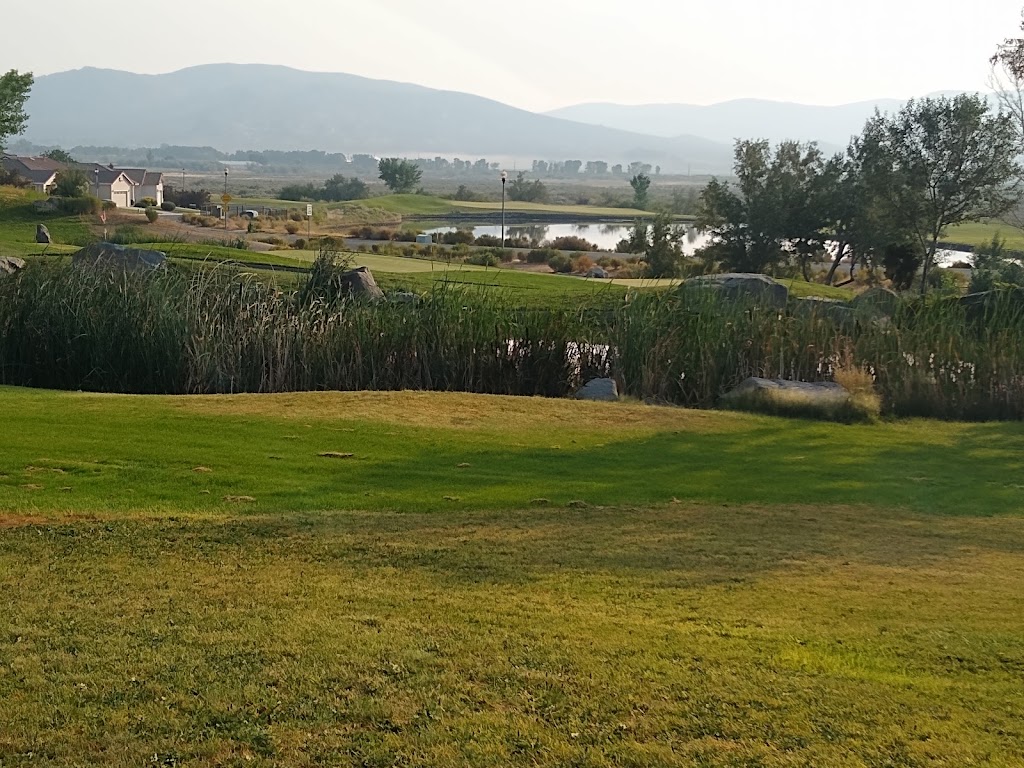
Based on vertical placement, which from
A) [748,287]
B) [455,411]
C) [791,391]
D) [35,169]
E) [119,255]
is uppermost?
[35,169]

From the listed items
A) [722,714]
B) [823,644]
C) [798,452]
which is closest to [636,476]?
[798,452]

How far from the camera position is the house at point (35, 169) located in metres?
73.2

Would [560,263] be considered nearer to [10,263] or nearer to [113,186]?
[10,263]

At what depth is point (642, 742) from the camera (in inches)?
150


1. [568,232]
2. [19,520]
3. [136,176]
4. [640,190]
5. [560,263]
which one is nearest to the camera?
[19,520]

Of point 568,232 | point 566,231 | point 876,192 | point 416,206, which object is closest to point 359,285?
point 876,192

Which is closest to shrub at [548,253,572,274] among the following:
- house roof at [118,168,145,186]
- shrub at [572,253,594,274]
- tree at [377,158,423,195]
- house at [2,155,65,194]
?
shrub at [572,253,594,274]

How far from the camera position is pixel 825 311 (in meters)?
17.1

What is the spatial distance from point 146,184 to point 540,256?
46.3m

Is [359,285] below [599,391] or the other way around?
the other way around

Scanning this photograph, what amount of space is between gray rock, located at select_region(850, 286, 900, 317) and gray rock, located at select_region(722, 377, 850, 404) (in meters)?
3.38

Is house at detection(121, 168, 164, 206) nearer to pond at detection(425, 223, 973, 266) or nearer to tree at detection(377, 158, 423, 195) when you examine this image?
pond at detection(425, 223, 973, 266)

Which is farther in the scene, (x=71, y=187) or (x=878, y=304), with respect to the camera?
(x=71, y=187)

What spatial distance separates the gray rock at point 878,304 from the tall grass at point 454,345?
1122 millimetres
